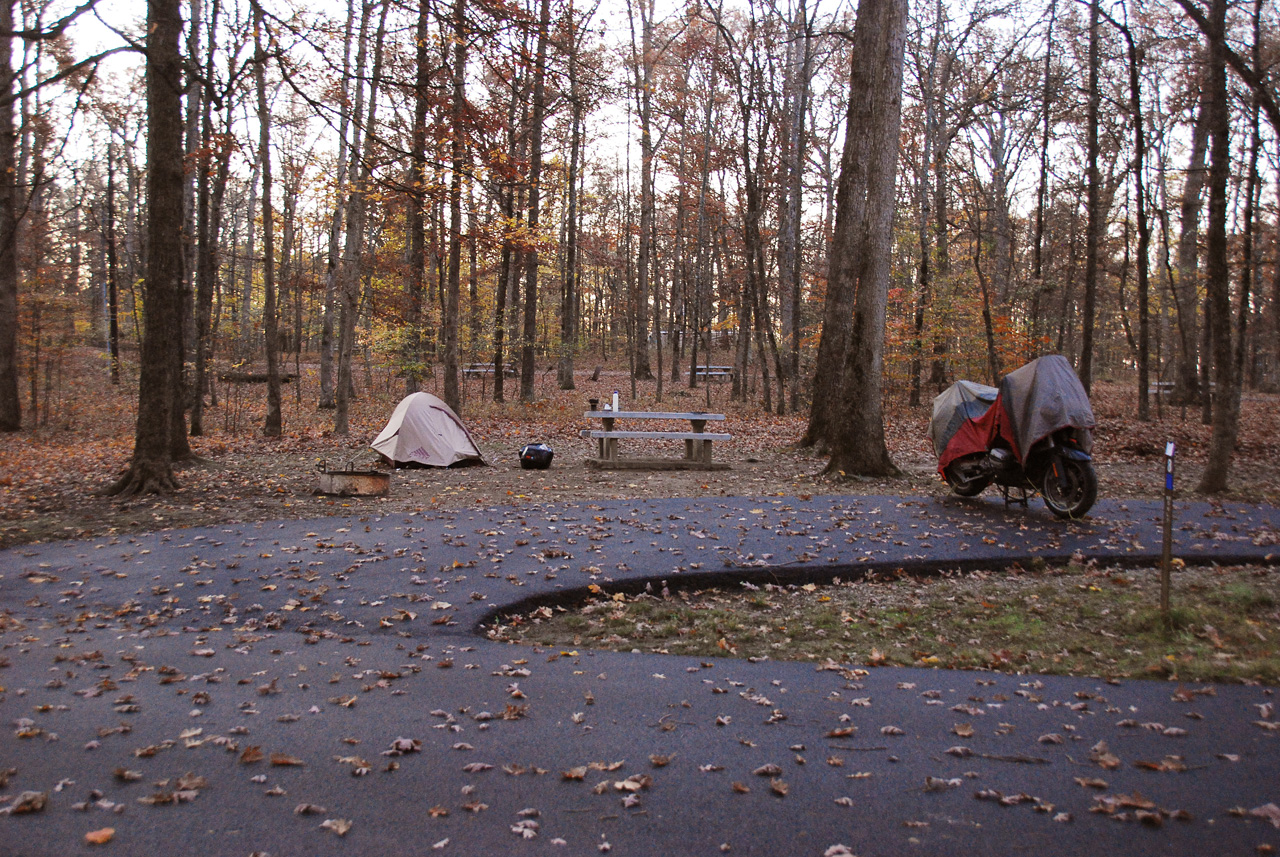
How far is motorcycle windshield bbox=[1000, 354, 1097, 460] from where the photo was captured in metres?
8.66

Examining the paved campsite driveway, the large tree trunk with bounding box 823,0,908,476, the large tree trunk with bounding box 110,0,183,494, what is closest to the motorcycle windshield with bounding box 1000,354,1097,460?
the large tree trunk with bounding box 823,0,908,476

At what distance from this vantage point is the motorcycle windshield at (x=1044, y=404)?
8664 millimetres

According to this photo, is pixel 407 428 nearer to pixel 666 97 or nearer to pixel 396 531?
pixel 396 531

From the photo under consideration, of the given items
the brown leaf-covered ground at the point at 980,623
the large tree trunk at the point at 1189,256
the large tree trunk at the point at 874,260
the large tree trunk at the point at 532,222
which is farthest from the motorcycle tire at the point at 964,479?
the large tree trunk at the point at 1189,256

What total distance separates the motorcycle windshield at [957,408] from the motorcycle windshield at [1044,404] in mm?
978

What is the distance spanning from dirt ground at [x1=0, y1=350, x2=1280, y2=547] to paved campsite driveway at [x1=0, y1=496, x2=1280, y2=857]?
3126 millimetres

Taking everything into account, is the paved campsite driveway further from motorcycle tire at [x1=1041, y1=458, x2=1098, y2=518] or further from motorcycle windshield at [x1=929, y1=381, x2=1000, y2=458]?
motorcycle windshield at [x1=929, y1=381, x2=1000, y2=458]

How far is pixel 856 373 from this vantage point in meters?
11.8

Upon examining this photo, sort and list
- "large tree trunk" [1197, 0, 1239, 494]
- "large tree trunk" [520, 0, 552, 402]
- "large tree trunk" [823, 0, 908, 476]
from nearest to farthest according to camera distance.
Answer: "large tree trunk" [1197, 0, 1239, 494] < "large tree trunk" [823, 0, 908, 476] < "large tree trunk" [520, 0, 552, 402]

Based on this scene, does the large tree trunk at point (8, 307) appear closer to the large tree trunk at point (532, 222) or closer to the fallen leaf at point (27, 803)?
the large tree trunk at point (532, 222)

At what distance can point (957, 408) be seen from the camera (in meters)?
10.6

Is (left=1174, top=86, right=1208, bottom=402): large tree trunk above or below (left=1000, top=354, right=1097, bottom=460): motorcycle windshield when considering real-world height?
above

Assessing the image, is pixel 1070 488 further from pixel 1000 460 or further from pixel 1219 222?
pixel 1219 222

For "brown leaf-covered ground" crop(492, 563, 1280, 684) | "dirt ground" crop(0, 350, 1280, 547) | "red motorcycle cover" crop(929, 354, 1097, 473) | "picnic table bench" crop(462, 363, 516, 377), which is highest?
"picnic table bench" crop(462, 363, 516, 377)
